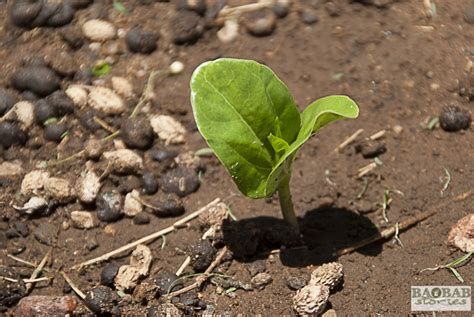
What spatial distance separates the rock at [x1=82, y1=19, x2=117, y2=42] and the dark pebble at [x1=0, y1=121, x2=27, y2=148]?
0.50 m

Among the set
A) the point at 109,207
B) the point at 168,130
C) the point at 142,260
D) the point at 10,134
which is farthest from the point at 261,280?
the point at 10,134

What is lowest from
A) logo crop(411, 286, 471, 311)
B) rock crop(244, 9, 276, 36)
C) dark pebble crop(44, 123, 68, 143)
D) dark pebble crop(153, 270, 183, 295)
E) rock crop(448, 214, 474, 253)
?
logo crop(411, 286, 471, 311)

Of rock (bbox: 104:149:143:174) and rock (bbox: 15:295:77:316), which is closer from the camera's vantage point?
rock (bbox: 15:295:77:316)

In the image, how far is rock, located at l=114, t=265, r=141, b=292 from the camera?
7.62 ft

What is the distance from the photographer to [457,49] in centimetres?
285

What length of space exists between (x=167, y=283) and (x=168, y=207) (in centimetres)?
30

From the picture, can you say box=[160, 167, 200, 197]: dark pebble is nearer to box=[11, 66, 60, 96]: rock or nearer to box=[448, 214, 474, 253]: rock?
box=[11, 66, 60, 96]: rock

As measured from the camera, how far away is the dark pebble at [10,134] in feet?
8.60

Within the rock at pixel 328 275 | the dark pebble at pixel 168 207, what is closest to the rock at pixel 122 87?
the dark pebble at pixel 168 207

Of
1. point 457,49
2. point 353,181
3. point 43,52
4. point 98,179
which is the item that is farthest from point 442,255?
point 43,52

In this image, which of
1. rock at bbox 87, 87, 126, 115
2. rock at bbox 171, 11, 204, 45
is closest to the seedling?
rock at bbox 87, 87, 126, 115

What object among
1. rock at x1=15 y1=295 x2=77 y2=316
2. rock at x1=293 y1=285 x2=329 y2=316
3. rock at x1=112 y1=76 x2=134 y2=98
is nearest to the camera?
rock at x1=293 y1=285 x2=329 y2=316

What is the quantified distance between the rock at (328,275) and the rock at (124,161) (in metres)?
0.76

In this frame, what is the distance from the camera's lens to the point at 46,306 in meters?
2.28
